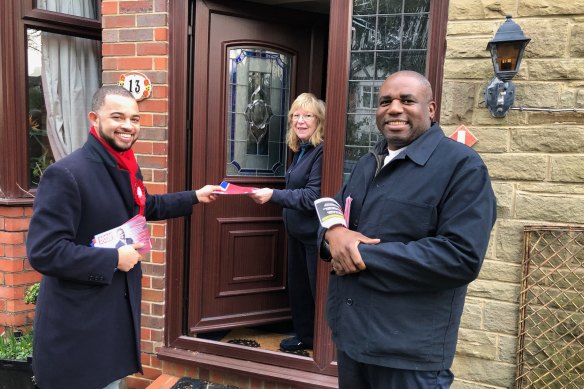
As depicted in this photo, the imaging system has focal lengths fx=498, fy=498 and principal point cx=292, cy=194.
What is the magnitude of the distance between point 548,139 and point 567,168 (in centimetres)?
18

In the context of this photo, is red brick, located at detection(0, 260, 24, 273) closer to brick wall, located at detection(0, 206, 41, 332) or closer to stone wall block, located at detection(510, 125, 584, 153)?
brick wall, located at detection(0, 206, 41, 332)

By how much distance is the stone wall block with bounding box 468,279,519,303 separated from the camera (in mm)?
2674

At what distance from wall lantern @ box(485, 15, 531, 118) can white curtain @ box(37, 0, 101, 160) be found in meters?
3.09

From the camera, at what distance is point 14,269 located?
3703 millimetres

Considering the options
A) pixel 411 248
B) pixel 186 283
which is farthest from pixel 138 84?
pixel 411 248

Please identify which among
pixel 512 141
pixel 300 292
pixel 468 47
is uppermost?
pixel 468 47

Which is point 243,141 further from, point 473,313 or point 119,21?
point 473,313

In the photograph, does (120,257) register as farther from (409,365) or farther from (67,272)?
(409,365)

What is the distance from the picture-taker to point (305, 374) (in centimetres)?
325

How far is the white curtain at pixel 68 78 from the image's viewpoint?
12.8 ft

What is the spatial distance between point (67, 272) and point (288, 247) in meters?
1.93

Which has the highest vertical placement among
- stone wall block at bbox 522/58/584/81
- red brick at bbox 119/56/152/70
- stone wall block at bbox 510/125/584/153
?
red brick at bbox 119/56/152/70

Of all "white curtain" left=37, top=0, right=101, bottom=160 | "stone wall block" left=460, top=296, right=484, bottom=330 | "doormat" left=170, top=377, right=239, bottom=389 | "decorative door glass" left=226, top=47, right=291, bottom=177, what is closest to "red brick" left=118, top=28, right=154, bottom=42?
"decorative door glass" left=226, top=47, right=291, bottom=177

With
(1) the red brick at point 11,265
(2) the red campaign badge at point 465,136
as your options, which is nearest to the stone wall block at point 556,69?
(2) the red campaign badge at point 465,136
